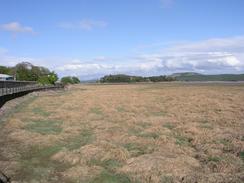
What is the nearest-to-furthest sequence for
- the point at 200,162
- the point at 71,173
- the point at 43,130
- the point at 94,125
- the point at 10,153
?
the point at 71,173, the point at 200,162, the point at 10,153, the point at 43,130, the point at 94,125

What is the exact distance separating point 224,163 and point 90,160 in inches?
169

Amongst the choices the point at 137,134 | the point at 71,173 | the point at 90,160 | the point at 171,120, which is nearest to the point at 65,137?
the point at 137,134

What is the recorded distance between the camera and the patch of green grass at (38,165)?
11.5m

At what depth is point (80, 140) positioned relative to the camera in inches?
685

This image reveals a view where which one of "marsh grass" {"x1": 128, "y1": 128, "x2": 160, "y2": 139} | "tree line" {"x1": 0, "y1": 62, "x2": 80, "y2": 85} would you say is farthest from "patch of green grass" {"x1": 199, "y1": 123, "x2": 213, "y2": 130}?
"tree line" {"x1": 0, "y1": 62, "x2": 80, "y2": 85}

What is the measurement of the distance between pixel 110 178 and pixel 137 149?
3.85 meters

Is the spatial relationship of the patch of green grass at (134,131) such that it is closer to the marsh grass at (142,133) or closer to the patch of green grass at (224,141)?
the marsh grass at (142,133)

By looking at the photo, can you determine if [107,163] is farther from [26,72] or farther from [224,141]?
[26,72]

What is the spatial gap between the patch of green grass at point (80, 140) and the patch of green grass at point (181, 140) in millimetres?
3611

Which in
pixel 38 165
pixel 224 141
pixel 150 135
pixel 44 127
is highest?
pixel 224 141

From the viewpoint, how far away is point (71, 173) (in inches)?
462

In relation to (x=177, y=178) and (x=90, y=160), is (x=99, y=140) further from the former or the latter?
(x=177, y=178)

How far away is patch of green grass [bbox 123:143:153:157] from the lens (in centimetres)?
1429

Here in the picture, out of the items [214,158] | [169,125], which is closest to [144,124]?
[169,125]
